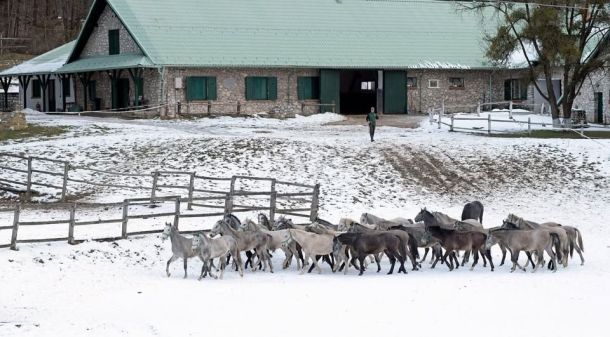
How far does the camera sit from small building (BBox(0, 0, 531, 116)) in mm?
54469

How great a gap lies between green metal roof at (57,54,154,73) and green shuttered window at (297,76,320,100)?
8919 mm

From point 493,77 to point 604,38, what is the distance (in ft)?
50.0

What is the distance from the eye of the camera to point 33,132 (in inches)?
1725

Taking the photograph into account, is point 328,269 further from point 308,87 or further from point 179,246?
point 308,87

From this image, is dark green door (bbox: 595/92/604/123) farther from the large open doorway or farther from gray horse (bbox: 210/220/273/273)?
gray horse (bbox: 210/220/273/273)

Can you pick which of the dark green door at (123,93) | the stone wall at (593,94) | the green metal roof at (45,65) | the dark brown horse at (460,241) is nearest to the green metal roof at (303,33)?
the dark green door at (123,93)

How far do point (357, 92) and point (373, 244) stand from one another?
3782cm

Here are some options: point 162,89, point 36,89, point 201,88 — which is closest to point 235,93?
point 201,88

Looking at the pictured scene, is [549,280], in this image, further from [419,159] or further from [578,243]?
[419,159]

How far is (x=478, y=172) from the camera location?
39219mm

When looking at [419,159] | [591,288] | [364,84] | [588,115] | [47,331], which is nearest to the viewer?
[47,331]

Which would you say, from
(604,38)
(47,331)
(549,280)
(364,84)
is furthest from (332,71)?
(47,331)

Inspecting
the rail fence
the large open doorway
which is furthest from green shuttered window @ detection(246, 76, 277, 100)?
the rail fence

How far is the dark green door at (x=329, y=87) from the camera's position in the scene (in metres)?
57.8
